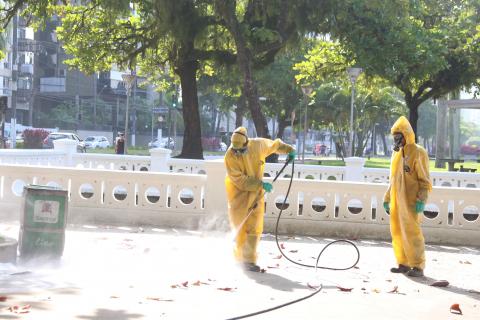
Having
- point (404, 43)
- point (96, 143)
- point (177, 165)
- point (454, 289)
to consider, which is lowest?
point (454, 289)

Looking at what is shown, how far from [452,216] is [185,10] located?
11672mm

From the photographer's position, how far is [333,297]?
7031 millimetres

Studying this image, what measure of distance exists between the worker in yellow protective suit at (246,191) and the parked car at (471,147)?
25066 millimetres

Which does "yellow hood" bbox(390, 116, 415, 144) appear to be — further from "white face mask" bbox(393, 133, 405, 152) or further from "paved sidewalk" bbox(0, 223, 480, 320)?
"paved sidewalk" bbox(0, 223, 480, 320)

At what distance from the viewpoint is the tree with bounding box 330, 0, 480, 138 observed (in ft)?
66.9

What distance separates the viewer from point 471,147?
110 feet

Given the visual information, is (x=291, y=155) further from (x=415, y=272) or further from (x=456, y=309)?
(x=456, y=309)

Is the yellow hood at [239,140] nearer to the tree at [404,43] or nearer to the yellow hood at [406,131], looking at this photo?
the yellow hood at [406,131]

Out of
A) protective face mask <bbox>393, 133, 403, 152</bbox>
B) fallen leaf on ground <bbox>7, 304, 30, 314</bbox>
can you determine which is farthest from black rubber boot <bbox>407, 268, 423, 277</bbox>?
fallen leaf on ground <bbox>7, 304, 30, 314</bbox>

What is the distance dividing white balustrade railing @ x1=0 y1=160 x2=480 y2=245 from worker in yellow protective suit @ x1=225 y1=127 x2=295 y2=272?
3.32 meters

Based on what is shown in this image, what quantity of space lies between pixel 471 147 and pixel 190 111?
50.8ft

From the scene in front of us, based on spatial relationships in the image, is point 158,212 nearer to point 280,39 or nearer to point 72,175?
point 72,175

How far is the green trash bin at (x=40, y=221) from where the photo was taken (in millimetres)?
8070

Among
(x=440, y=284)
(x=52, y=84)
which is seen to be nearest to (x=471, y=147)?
(x=440, y=284)
